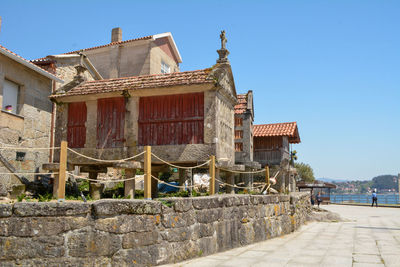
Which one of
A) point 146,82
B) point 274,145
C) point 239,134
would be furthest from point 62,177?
point 274,145

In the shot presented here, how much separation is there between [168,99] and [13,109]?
18.1ft

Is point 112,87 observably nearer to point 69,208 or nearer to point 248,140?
point 69,208

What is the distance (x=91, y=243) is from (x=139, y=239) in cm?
70

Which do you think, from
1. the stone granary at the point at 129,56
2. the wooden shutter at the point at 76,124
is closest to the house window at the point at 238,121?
the stone granary at the point at 129,56

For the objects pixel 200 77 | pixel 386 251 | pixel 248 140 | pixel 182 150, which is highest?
pixel 200 77

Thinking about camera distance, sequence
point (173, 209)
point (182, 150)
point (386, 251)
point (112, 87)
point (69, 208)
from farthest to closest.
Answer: point (112, 87) → point (182, 150) → point (386, 251) → point (173, 209) → point (69, 208)

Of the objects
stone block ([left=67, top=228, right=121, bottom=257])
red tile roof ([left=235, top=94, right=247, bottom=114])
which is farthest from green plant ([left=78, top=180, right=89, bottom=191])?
stone block ([left=67, top=228, right=121, bottom=257])

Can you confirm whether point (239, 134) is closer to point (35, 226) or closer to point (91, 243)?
point (91, 243)

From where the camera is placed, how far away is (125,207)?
4938mm

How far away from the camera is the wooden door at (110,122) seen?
31.2ft

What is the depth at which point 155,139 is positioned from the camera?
30.2ft

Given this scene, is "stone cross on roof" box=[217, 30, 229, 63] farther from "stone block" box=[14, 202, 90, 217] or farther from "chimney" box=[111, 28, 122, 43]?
"chimney" box=[111, 28, 122, 43]

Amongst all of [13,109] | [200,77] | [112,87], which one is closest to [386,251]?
[200,77]

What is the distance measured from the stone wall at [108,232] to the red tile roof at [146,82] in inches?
141
